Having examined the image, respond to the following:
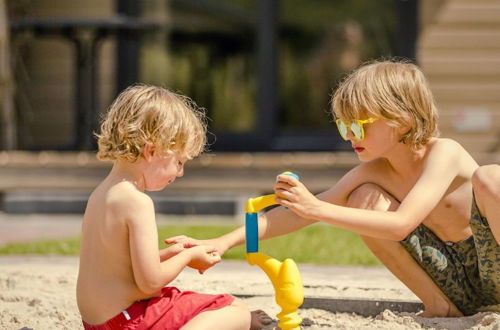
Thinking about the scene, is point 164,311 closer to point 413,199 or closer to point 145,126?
point 145,126

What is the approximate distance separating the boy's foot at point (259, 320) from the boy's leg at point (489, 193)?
32.6 inches

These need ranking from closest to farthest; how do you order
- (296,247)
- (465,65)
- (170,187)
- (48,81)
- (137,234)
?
1. (137,234)
2. (296,247)
3. (170,187)
4. (465,65)
5. (48,81)

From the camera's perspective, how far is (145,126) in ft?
9.09

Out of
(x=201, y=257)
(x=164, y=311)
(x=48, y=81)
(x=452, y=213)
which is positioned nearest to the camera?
(x=164, y=311)

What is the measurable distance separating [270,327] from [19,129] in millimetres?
6718

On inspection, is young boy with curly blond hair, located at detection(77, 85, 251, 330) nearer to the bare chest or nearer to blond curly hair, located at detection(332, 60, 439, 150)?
blond curly hair, located at detection(332, 60, 439, 150)

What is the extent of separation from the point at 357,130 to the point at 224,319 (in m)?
0.78

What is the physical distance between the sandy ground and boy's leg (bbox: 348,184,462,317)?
0.09 m

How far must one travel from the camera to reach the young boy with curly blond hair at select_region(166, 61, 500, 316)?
2.98 meters

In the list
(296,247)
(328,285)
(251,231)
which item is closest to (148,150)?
(251,231)

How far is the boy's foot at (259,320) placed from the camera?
310cm

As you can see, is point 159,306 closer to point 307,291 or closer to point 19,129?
point 307,291

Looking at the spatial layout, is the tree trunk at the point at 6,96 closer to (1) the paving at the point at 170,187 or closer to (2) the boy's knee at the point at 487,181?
(1) the paving at the point at 170,187

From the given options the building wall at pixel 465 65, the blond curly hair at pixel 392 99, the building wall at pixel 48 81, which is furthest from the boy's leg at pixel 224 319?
the building wall at pixel 48 81
